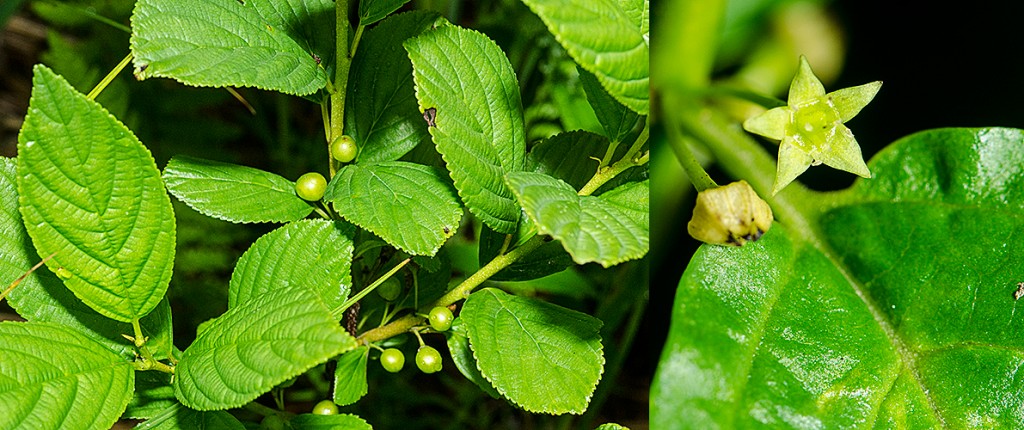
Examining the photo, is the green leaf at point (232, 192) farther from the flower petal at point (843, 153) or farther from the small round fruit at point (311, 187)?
the flower petal at point (843, 153)

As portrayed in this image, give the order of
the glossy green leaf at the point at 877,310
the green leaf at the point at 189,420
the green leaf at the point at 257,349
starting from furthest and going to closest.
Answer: the glossy green leaf at the point at 877,310, the green leaf at the point at 189,420, the green leaf at the point at 257,349

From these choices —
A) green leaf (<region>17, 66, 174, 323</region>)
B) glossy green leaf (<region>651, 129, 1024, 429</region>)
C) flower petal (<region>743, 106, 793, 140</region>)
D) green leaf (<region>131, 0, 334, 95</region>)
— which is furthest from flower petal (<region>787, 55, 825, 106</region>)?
green leaf (<region>17, 66, 174, 323</region>)

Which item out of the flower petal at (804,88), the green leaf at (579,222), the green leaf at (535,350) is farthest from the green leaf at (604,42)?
the flower petal at (804,88)

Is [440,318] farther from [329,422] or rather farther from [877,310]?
[877,310]

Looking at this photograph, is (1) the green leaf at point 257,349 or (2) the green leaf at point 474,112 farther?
(2) the green leaf at point 474,112

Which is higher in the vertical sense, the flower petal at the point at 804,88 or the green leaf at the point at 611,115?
the green leaf at the point at 611,115

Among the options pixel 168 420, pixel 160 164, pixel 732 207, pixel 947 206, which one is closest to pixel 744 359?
pixel 732 207
